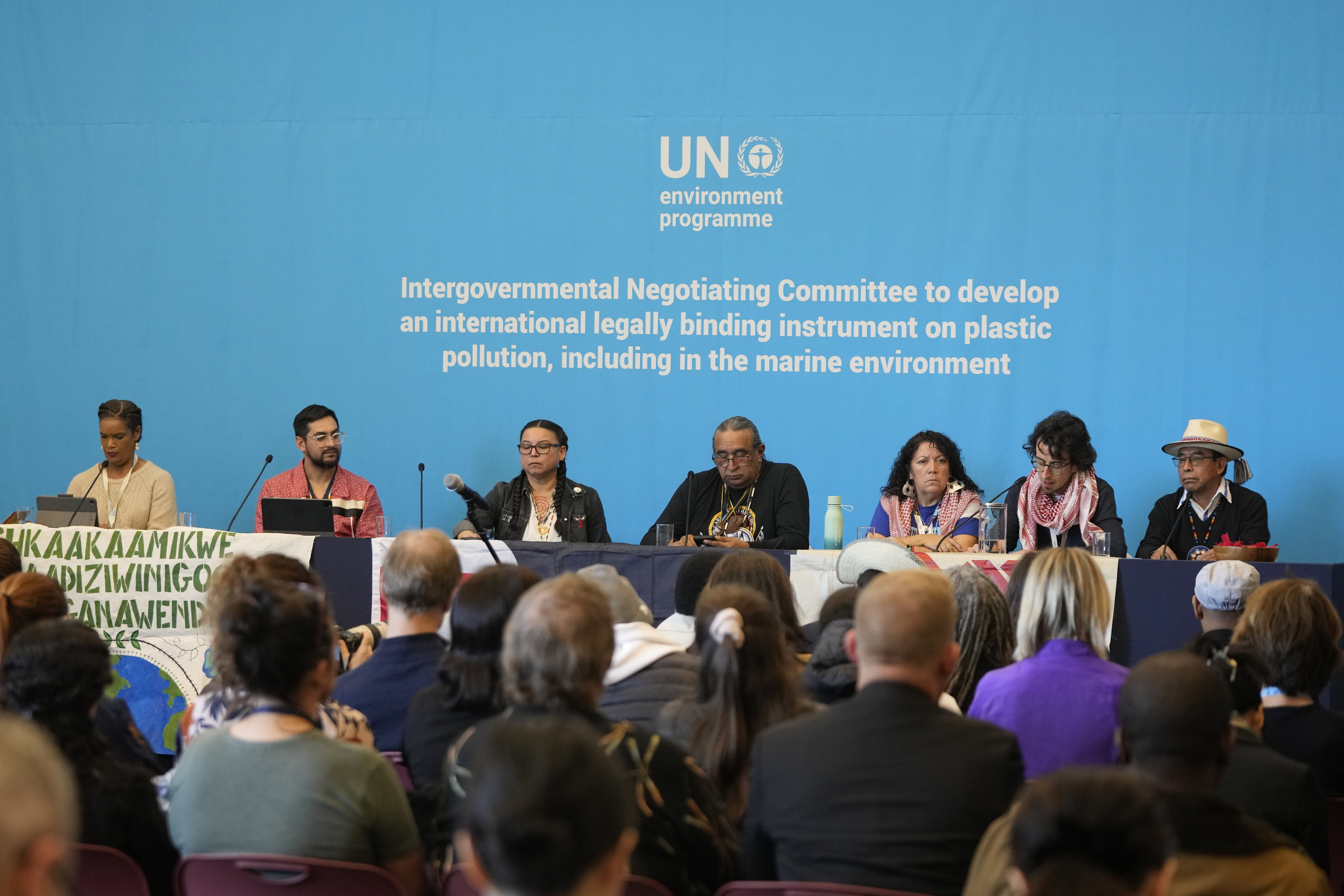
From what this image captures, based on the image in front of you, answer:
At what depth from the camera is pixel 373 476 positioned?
6211 millimetres

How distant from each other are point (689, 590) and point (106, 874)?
1537mm

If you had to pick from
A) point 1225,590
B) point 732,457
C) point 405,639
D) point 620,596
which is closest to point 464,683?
point 405,639

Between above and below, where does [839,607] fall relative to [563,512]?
below

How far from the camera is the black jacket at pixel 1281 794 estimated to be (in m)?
1.73

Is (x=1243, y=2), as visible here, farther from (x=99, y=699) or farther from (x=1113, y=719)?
(x=99, y=699)

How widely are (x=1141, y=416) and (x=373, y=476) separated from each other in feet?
12.3

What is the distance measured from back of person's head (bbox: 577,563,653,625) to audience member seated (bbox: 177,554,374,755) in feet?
2.05

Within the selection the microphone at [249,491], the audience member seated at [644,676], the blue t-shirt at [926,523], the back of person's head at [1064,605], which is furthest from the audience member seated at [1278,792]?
the microphone at [249,491]

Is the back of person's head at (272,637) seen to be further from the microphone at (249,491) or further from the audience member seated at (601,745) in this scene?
the microphone at (249,491)

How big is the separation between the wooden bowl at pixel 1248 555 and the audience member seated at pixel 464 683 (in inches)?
113

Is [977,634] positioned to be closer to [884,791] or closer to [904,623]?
[904,623]

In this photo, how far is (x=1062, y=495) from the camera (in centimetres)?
488

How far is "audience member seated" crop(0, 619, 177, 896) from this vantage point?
1.75 m

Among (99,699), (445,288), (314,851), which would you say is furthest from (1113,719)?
(445,288)
